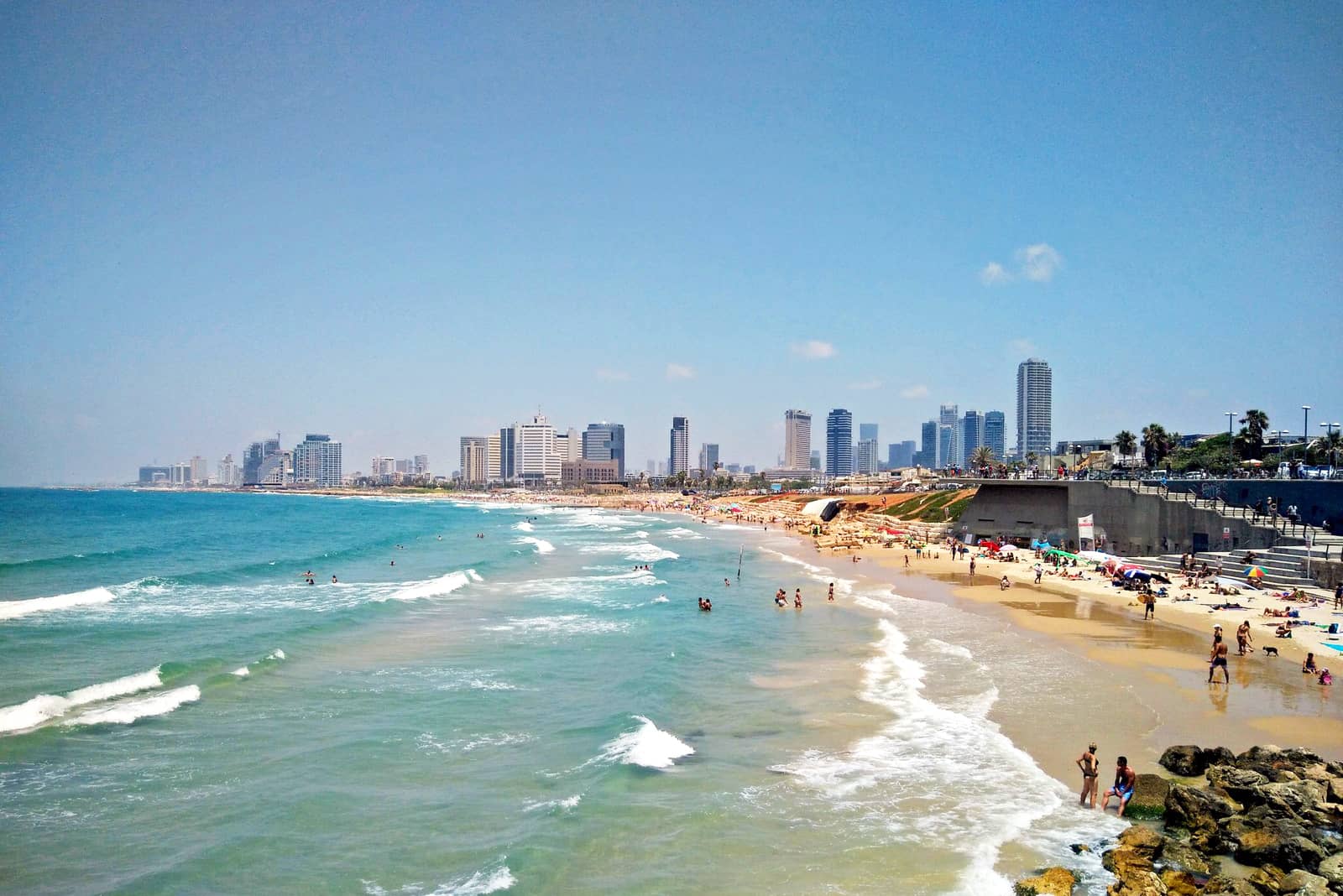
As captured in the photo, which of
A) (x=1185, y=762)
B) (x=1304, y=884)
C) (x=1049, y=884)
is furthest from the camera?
(x=1185, y=762)

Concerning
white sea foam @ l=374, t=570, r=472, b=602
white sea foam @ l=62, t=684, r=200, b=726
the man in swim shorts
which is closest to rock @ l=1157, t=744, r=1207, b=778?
the man in swim shorts

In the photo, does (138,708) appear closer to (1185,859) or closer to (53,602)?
(53,602)

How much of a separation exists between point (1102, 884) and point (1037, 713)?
8.44 m

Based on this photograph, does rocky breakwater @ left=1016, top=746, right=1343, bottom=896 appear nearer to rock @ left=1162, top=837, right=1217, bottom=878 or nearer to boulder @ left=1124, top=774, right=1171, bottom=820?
rock @ left=1162, top=837, right=1217, bottom=878

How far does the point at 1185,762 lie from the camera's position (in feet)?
47.6

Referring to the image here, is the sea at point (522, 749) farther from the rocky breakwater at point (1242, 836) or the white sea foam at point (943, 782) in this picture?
the rocky breakwater at point (1242, 836)

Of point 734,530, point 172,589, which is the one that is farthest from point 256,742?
point 734,530

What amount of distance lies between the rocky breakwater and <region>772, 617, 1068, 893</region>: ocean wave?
1454mm

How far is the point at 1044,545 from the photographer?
49531 mm

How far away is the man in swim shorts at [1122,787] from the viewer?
43.5ft

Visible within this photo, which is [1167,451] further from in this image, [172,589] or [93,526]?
[93,526]

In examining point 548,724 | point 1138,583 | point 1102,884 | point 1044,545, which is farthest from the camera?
point 1044,545

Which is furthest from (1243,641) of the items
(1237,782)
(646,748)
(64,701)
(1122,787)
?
(64,701)

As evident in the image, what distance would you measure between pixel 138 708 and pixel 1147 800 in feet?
71.1
